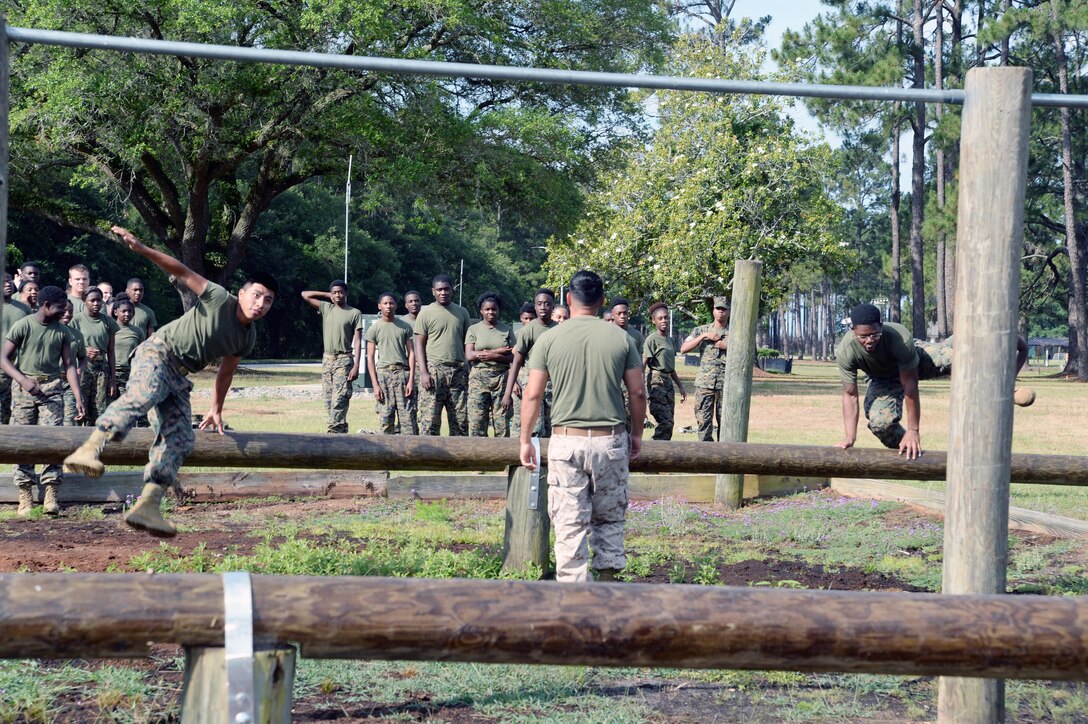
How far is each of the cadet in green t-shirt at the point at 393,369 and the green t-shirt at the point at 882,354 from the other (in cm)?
637

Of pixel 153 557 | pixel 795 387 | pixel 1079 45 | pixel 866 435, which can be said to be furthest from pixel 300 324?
pixel 153 557

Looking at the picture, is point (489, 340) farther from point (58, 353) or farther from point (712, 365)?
point (58, 353)

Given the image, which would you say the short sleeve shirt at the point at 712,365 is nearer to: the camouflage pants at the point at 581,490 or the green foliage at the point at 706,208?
the camouflage pants at the point at 581,490

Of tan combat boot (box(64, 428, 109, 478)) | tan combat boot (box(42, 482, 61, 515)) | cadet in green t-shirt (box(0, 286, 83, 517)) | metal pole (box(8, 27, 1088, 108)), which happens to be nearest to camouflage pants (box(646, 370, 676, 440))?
cadet in green t-shirt (box(0, 286, 83, 517))

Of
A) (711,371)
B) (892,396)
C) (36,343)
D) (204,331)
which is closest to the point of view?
(204,331)

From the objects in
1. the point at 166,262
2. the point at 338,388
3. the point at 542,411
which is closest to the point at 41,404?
the point at 338,388

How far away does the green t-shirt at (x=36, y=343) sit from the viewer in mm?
10062

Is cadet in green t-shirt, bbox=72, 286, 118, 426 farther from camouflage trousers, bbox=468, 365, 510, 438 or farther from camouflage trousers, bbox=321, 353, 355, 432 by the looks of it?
camouflage trousers, bbox=468, 365, 510, 438

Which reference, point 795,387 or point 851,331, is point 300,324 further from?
point 851,331

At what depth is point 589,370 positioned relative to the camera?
5.90 meters

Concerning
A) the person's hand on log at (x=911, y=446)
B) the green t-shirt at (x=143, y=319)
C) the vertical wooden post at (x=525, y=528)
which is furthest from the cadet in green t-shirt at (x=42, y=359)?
the person's hand on log at (x=911, y=446)

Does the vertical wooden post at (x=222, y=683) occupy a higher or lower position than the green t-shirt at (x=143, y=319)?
lower

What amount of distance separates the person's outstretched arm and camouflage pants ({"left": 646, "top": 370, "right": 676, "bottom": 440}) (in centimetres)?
808

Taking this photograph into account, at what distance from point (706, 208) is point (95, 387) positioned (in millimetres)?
23734
